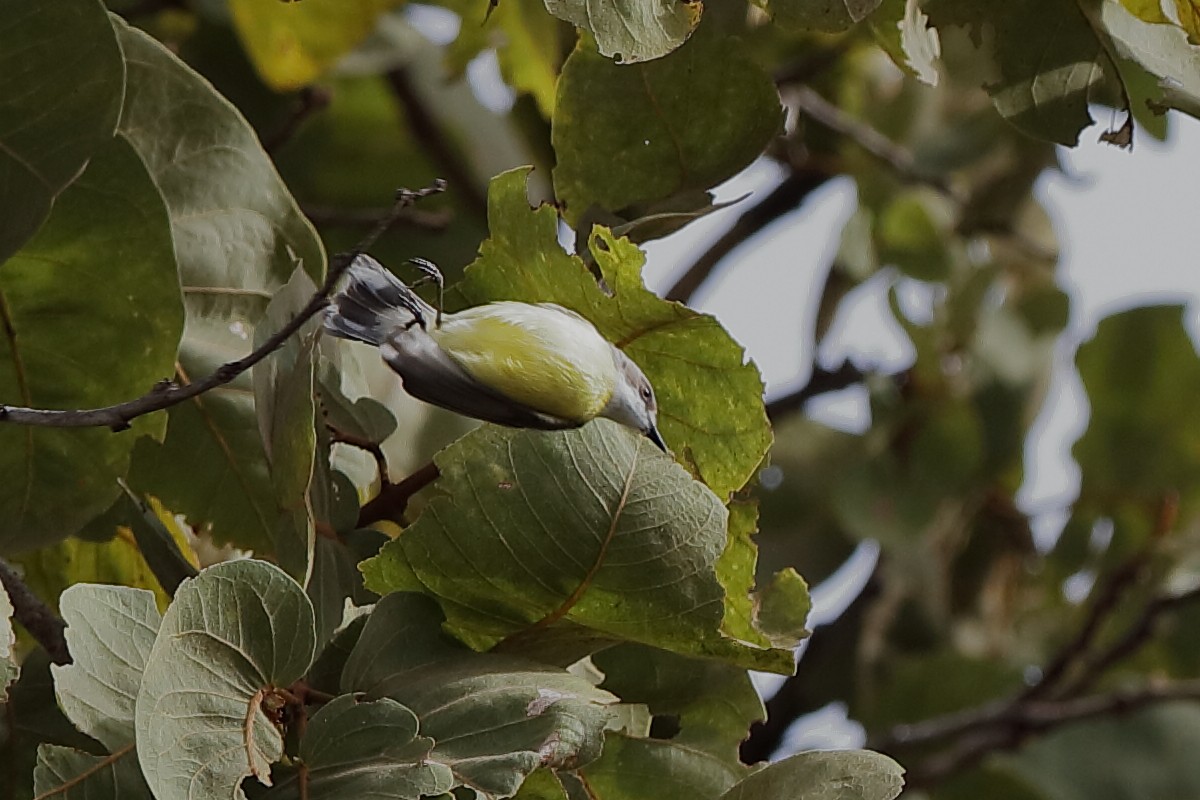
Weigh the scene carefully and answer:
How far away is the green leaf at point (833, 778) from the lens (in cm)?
37

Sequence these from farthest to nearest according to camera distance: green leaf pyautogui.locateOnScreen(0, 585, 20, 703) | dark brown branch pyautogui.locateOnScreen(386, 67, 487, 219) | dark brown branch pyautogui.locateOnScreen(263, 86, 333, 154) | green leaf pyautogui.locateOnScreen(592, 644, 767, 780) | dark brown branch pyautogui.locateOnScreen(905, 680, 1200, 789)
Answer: dark brown branch pyautogui.locateOnScreen(386, 67, 487, 219) < dark brown branch pyautogui.locateOnScreen(905, 680, 1200, 789) < dark brown branch pyautogui.locateOnScreen(263, 86, 333, 154) < green leaf pyautogui.locateOnScreen(592, 644, 767, 780) < green leaf pyautogui.locateOnScreen(0, 585, 20, 703)

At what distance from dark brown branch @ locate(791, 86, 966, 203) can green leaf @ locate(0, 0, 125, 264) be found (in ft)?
2.25

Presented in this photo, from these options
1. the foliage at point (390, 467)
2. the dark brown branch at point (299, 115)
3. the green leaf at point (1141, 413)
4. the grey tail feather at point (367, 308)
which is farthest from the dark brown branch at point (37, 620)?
the green leaf at point (1141, 413)

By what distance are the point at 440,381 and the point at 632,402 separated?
0.18ft

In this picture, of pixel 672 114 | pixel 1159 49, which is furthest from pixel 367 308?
pixel 1159 49

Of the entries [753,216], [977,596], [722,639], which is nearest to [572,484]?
[722,639]

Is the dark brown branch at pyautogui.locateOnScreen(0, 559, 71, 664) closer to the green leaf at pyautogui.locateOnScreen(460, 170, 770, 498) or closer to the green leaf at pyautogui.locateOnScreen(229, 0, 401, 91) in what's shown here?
the green leaf at pyautogui.locateOnScreen(460, 170, 770, 498)

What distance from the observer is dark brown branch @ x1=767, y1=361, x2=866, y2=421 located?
1023 millimetres

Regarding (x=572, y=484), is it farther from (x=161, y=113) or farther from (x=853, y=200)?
(x=853, y=200)

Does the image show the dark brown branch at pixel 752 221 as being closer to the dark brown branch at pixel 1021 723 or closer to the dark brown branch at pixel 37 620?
the dark brown branch at pixel 1021 723

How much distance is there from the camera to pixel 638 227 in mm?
441

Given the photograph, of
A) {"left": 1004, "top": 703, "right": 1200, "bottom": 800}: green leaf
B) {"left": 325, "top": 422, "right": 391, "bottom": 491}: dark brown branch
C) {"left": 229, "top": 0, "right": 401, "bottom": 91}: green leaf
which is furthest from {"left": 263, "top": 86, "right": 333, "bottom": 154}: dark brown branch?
{"left": 1004, "top": 703, "right": 1200, "bottom": 800}: green leaf

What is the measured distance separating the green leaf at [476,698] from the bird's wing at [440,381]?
59 millimetres

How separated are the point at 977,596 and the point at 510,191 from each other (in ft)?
2.83
